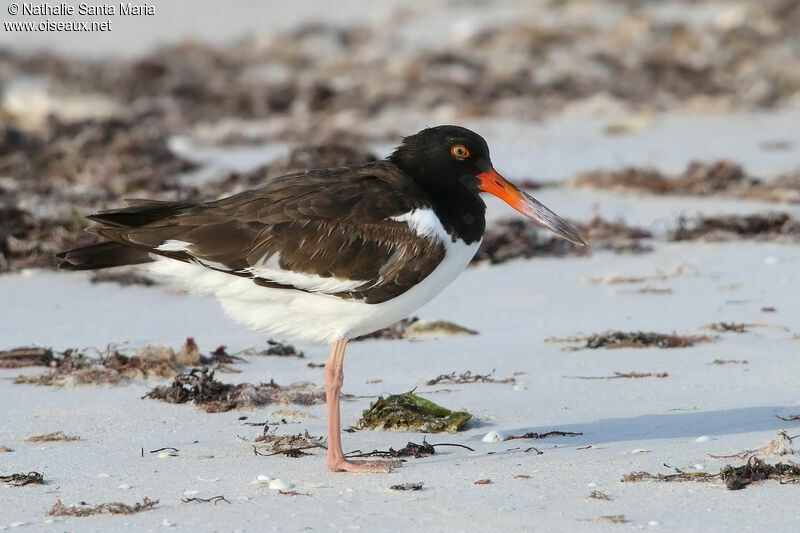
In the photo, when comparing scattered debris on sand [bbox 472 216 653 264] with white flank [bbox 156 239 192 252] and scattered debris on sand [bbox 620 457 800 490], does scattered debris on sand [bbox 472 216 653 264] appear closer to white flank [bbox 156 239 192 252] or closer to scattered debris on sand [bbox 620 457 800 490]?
white flank [bbox 156 239 192 252]

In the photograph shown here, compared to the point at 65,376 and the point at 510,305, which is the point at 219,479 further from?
the point at 510,305

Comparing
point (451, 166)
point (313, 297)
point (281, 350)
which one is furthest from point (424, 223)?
point (281, 350)

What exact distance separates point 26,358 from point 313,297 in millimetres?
2212

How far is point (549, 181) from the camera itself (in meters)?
12.2

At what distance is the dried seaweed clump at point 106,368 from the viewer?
242 inches

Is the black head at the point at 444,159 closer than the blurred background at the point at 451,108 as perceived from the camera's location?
Yes

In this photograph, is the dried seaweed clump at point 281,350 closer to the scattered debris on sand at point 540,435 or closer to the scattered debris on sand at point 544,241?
the scattered debris on sand at point 540,435

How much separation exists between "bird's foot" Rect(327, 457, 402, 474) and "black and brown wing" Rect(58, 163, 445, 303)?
2.39 feet

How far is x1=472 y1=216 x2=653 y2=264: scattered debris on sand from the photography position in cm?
911

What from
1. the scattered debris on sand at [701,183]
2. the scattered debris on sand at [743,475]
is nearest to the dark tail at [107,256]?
the scattered debris on sand at [743,475]

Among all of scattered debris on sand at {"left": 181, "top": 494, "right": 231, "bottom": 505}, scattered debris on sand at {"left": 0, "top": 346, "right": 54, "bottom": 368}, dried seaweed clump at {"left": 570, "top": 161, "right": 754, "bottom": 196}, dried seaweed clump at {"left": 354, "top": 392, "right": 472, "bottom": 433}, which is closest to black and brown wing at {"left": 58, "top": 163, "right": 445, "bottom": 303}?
dried seaweed clump at {"left": 354, "top": 392, "right": 472, "bottom": 433}

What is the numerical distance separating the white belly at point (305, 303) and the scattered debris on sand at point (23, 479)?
118 cm

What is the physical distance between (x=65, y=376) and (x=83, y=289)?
2.33 meters

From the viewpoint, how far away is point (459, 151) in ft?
18.3
